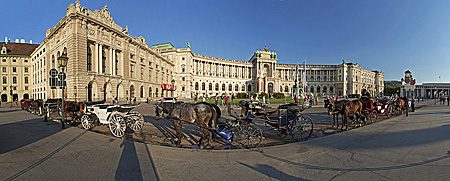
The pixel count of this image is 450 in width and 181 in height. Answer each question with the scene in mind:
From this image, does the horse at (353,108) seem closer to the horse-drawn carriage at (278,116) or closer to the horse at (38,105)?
the horse-drawn carriage at (278,116)

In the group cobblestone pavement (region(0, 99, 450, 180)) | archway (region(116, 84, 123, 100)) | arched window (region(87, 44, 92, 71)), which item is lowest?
cobblestone pavement (region(0, 99, 450, 180))

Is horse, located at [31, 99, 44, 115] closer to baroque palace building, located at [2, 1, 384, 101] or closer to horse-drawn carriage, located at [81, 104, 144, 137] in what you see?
baroque palace building, located at [2, 1, 384, 101]

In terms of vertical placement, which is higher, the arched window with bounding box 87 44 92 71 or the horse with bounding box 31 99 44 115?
the arched window with bounding box 87 44 92 71

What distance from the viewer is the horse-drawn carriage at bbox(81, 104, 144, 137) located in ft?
23.0

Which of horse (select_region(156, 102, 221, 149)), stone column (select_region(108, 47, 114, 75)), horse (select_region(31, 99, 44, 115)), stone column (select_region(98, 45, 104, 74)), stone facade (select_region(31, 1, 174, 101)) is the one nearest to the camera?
horse (select_region(156, 102, 221, 149))

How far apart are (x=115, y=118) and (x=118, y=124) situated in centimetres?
63

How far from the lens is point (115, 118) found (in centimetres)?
721

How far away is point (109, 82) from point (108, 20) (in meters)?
10.5

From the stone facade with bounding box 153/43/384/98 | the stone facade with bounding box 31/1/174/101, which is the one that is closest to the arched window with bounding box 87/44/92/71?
the stone facade with bounding box 31/1/174/101

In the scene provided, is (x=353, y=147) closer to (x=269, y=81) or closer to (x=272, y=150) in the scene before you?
(x=272, y=150)

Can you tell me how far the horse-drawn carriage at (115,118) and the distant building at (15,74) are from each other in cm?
6129

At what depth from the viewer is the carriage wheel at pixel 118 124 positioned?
685 centimetres

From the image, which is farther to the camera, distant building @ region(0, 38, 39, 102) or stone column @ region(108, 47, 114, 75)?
distant building @ region(0, 38, 39, 102)

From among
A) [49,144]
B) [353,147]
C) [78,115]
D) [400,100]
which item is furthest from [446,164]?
[78,115]
